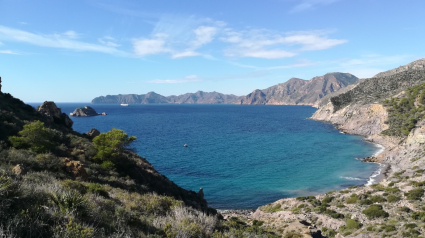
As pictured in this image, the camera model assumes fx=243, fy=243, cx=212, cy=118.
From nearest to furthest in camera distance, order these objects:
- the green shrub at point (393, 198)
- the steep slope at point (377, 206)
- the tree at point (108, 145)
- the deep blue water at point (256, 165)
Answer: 1. the steep slope at point (377, 206)
2. the tree at point (108, 145)
3. the green shrub at point (393, 198)
4. the deep blue water at point (256, 165)

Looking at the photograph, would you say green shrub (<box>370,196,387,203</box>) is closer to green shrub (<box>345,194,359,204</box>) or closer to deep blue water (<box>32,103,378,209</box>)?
green shrub (<box>345,194,359,204</box>)

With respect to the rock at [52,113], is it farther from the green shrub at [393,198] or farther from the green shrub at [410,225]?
the green shrub at [393,198]

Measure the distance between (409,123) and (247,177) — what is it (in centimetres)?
5420

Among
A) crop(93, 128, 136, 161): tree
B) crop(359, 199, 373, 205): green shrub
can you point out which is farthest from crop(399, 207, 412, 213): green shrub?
crop(93, 128, 136, 161): tree

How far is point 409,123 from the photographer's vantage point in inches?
2655

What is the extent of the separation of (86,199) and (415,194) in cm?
3233

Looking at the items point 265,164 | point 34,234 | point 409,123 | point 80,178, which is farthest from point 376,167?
point 34,234

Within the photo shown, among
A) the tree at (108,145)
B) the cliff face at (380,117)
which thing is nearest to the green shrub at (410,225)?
the tree at (108,145)

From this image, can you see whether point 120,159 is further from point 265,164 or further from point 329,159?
A: point 329,159

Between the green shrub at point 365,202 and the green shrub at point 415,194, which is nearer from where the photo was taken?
the green shrub at point 415,194

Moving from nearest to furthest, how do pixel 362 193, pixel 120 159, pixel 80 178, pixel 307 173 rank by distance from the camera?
1. pixel 80 178
2. pixel 120 159
3. pixel 362 193
4. pixel 307 173

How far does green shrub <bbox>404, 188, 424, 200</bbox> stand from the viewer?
25.9m

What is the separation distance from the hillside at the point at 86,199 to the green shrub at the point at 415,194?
20.7 m

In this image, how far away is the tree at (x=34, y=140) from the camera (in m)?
20.8
